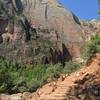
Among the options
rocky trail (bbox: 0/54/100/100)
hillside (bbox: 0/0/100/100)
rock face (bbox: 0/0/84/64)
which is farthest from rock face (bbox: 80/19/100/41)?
rocky trail (bbox: 0/54/100/100)

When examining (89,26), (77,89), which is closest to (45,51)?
(89,26)

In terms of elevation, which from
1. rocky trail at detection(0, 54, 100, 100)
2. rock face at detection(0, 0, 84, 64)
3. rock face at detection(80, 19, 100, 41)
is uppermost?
rocky trail at detection(0, 54, 100, 100)

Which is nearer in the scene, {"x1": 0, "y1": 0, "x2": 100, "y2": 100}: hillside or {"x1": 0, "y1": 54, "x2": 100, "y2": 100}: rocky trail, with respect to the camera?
{"x1": 0, "y1": 54, "x2": 100, "y2": 100}: rocky trail

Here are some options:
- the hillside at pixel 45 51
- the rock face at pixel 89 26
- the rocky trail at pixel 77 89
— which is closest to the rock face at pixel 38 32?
the hillside at pixel 45 51

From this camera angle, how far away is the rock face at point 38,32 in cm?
12306

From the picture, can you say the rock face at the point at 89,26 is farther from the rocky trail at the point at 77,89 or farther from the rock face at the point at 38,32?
the rocky trail at the point at 77,89

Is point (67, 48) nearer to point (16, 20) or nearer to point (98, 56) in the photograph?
point (16, 20)

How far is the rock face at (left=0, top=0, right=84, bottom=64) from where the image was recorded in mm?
123062

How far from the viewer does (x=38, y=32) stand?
141m

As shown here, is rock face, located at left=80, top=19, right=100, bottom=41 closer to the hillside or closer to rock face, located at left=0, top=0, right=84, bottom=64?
the hillside

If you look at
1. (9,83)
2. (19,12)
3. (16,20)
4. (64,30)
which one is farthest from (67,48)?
(9,83)

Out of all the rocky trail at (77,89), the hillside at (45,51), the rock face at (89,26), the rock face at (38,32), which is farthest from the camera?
the rock face at (89,26)

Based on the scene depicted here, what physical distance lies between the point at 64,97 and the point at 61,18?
438 feet

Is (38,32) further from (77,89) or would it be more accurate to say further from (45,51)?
(77,89)
